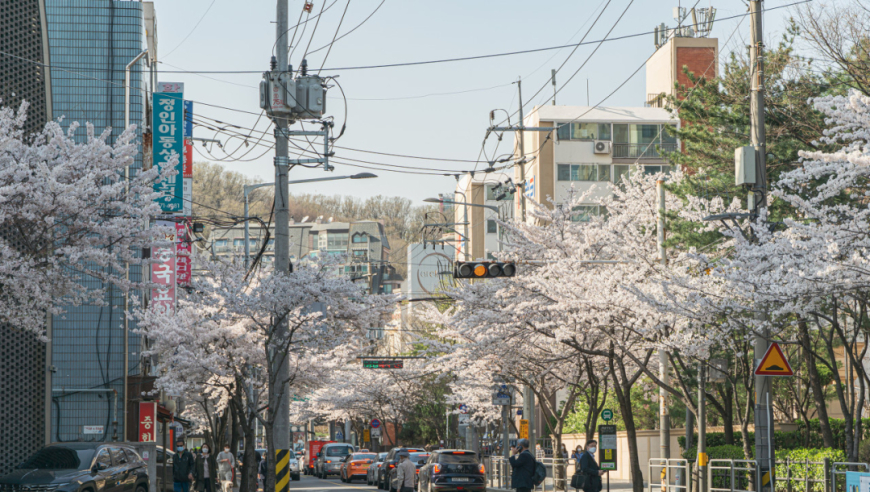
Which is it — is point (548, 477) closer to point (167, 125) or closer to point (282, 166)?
point (167, 125)

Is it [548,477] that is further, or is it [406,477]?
[548,477]

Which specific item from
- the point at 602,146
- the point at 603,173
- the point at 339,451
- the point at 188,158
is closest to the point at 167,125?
the point at 188,158

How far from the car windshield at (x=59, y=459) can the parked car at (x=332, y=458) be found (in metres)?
36.1

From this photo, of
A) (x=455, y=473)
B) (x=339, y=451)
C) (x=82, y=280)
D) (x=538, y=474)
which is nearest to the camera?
(x=538, y=474)

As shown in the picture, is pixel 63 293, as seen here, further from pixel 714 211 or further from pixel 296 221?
pixel 296 221

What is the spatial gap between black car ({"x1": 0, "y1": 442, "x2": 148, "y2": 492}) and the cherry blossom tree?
296 centimetres

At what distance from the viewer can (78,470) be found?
17.2 metres

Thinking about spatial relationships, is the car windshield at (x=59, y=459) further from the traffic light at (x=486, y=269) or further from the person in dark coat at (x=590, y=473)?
the person in dark coat at (x=590, y=473)

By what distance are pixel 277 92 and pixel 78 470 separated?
25.6 ft

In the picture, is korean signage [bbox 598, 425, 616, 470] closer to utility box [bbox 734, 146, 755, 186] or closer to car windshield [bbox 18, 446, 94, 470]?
utility box [bbox 734, 146, 755, 186]

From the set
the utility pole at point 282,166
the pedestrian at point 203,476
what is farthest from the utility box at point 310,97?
the pedestrian at point 203,476

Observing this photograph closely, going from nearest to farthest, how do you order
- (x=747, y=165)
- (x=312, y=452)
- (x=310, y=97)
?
(x=747, y=165) → (x=310, y=97) → (x=312, y=452)

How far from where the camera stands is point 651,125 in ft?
196

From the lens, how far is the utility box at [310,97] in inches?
752
